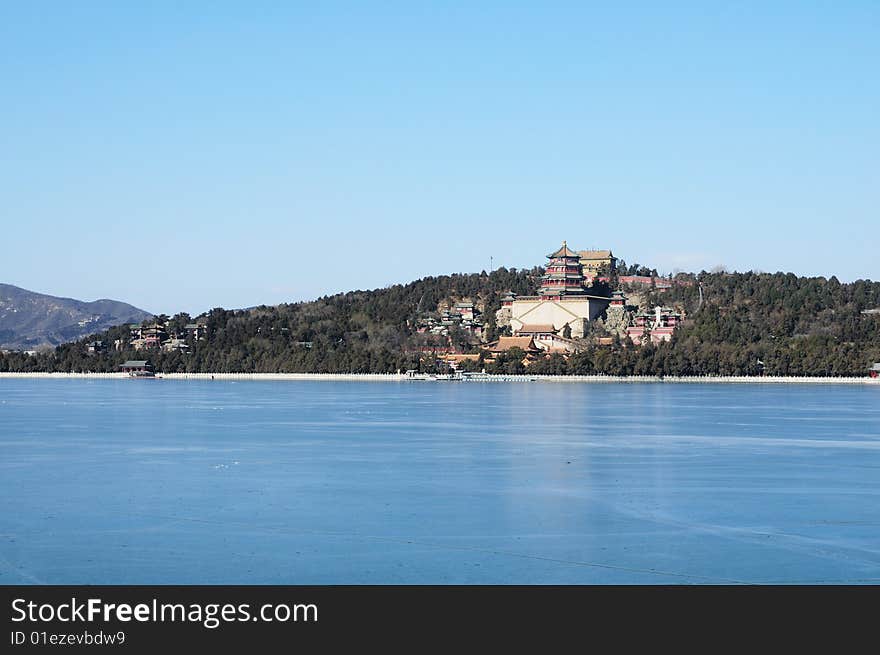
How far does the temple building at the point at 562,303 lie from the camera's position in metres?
124

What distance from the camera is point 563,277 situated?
128 meters

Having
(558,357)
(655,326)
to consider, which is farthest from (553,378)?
(655,326)

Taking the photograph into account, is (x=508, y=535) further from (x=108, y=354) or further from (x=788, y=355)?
(x=108, y=354)

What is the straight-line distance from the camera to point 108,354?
454 feet

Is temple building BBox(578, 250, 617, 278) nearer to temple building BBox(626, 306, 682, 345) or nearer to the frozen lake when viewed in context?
temple building BBox(626, 306, 682, 345)

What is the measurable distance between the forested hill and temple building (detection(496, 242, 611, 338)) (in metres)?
2.74

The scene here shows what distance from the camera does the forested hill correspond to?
10462 cm

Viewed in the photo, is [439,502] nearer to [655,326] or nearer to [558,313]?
[655,326]

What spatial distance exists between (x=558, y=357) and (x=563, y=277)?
1954 cm

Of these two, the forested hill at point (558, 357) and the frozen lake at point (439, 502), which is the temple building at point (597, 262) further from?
the frozen lake at point (439, 502)

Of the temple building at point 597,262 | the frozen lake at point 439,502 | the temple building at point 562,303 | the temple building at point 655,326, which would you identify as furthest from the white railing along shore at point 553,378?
the frozen lake at point 439,502

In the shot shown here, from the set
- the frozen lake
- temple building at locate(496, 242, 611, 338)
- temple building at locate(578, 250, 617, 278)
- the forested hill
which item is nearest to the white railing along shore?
the forested hill
